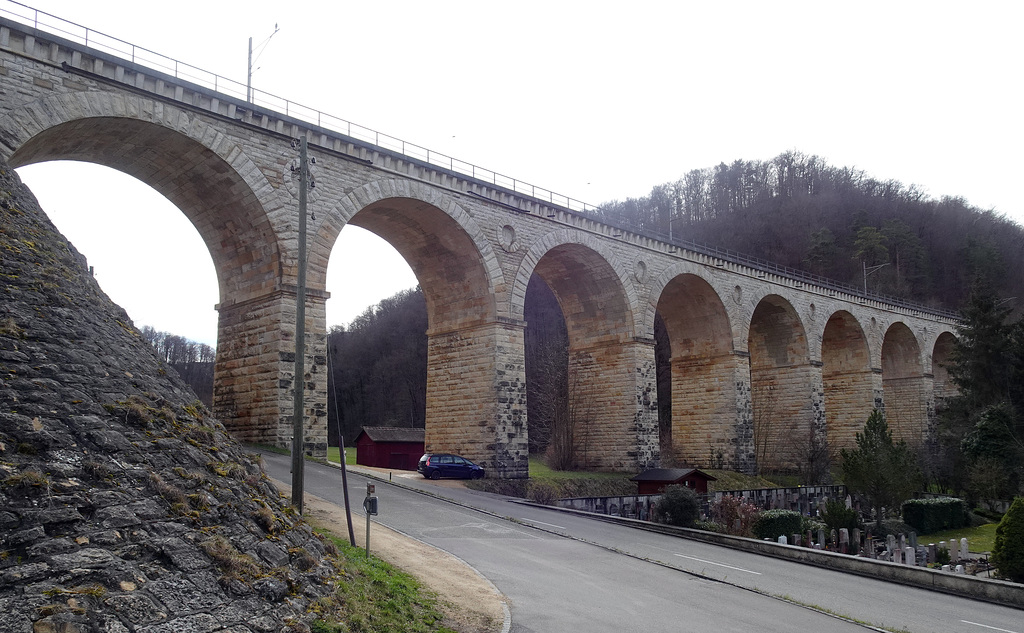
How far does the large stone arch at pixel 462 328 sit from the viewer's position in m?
23.0

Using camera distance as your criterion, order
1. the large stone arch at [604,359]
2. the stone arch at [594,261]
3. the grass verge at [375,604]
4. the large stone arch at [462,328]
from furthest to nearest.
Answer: the large stone arch at [604,359]
the stone arch at [594,261]
the large stone arch at [462,328]
the grass verge at [375,604]

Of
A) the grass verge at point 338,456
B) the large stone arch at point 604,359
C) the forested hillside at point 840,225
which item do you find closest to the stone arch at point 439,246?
the large stone arch at point 604,359

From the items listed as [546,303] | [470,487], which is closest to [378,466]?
[470,487]

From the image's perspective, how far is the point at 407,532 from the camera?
41.9 ft

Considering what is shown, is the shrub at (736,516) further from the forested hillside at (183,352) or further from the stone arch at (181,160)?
the forested hillside at (183,352)

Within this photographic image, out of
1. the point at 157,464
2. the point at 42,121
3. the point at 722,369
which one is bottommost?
the point at 157,464

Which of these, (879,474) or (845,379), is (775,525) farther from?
(845,379)

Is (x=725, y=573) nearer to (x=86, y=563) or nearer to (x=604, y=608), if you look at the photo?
(x=604, y=608)

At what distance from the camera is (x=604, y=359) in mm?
29734

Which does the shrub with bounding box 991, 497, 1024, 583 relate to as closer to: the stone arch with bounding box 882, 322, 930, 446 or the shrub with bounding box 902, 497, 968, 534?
the shrub with bounding box 902, 497, 968, 534

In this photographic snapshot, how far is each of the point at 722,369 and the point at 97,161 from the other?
25.8 metres

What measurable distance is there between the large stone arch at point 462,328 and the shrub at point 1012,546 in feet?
41.8

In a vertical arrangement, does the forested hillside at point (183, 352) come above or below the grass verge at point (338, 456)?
above

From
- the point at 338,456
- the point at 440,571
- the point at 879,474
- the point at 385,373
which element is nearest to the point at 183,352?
the point at 385,373
